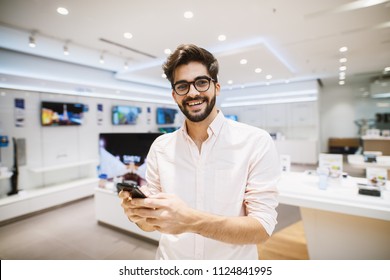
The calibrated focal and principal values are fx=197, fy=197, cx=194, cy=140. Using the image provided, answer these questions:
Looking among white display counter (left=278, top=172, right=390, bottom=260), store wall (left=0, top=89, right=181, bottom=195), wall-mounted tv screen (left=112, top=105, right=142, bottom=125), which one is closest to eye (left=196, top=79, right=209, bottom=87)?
white display counter (left=278, top=172, right=390, bottom=260)

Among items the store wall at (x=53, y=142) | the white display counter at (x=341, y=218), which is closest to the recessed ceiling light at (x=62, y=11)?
the store wall at (x=53, y=142)

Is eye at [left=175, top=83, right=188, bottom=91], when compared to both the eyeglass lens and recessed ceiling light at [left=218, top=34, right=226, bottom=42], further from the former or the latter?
recessed ceiling light at [left=218, top=34, right=226, bottom=42]

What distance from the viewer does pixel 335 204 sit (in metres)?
1.63

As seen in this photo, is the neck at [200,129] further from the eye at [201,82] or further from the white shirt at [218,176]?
the eye at [201,82]

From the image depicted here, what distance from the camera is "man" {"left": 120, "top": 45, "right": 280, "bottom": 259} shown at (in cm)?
85

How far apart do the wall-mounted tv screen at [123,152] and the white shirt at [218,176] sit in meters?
1.69

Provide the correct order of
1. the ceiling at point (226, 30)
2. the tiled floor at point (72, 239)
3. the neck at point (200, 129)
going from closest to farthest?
the neck at point (200, 129) < the ceiling at point (226, 30) < the tiled floor at point (72, 239)

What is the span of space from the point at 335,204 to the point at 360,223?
495mm

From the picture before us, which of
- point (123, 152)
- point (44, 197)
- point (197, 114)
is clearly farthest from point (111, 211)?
point (197, 114)

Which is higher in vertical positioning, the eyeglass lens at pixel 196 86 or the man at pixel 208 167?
the eyeglass lens at pixel 196 86

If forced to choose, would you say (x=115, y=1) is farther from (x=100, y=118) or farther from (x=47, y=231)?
(x=100, y=118)

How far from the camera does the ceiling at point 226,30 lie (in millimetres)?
2092

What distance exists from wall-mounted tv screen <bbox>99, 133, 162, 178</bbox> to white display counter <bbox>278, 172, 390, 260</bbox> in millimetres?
1823
